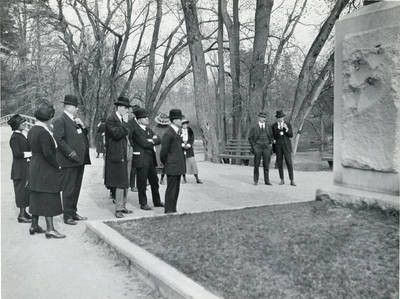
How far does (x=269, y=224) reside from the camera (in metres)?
5.95

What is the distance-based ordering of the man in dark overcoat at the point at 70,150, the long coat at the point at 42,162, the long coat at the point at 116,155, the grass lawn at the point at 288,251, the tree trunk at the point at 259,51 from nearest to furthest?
the grass lawn at the point at 288,251
the long coat at the point at 42,162
the man in dark overcoat at the point at 70,150
the long coat at the point at 116,155
the tree trunk at the point at 259,51

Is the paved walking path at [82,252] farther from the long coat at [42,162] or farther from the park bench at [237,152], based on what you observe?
the park bench at [237,152]

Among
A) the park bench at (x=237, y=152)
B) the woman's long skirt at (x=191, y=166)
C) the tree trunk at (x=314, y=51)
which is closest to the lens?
the woman's long skirt at (x=191, y=166)

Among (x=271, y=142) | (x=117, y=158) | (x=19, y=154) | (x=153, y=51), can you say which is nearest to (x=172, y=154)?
(x=117, y=158)

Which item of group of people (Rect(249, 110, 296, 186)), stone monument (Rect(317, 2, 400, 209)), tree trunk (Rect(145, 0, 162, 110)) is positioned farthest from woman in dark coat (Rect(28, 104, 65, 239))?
tree trunk (Rect(145, 0, 162, 110))

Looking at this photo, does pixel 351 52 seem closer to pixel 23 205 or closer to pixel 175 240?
pixel 175 240

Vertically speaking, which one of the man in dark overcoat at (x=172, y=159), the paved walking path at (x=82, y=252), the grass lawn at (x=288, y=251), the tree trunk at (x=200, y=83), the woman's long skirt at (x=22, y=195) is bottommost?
the paved walking path at (x=82, y=252)

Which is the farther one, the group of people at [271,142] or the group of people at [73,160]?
the group of people at [271,142]

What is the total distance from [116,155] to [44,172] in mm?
1540

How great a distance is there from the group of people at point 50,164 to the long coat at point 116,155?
0.44m

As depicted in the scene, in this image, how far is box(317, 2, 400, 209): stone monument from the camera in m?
5.56

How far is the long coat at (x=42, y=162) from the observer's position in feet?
21.6

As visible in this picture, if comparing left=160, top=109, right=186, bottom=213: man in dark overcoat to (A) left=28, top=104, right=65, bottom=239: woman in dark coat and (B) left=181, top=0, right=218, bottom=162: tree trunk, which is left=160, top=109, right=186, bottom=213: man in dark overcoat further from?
(B) left=181, top=0, right=218, bottom=162: tree trunk

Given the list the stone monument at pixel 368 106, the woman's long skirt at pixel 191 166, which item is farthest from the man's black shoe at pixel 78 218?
the woman's long skirt at pixel 191 166
